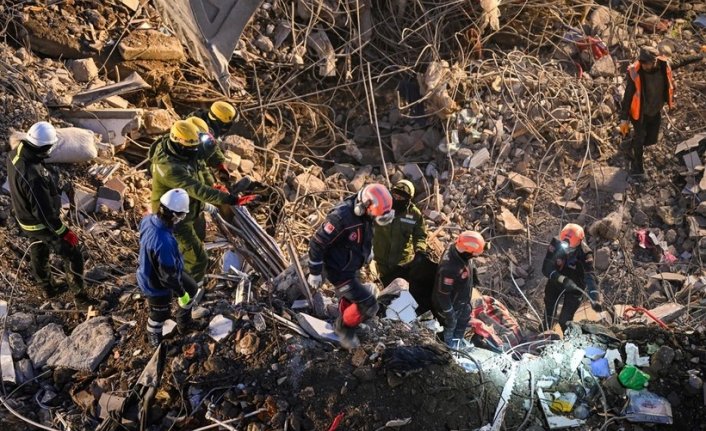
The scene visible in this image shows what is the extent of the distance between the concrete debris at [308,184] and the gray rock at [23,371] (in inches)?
148

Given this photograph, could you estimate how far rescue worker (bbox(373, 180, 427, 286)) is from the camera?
6.40 meters

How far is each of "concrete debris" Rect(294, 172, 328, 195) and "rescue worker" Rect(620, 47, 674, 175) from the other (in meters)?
3.67

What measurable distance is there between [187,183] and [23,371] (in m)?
1.93

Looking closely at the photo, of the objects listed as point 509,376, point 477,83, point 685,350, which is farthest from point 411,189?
point 477,83

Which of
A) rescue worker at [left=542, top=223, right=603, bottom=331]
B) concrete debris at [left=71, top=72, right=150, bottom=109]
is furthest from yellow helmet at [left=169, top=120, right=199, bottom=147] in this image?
rescue worker at [left=542, top=223, right=603, bottom=331]

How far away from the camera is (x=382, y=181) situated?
9.09 metres

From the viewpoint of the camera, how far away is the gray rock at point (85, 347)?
18.3 feet

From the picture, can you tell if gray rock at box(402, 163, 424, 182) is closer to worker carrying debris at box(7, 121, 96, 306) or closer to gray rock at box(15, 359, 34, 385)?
worker carrying debris at box(7, 121, 96, 306)

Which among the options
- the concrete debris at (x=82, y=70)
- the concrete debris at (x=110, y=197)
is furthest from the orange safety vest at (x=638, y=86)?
the concrete debris at (x=82, y=70)

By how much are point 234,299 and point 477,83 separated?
4.97 m

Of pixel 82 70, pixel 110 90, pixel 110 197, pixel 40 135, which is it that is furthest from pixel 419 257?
pixel 82 70

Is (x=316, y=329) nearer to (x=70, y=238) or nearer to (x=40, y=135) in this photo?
(x=70, y=238)

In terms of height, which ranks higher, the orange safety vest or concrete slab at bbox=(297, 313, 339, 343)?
the orange safety vest

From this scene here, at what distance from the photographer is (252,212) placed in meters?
7.84
